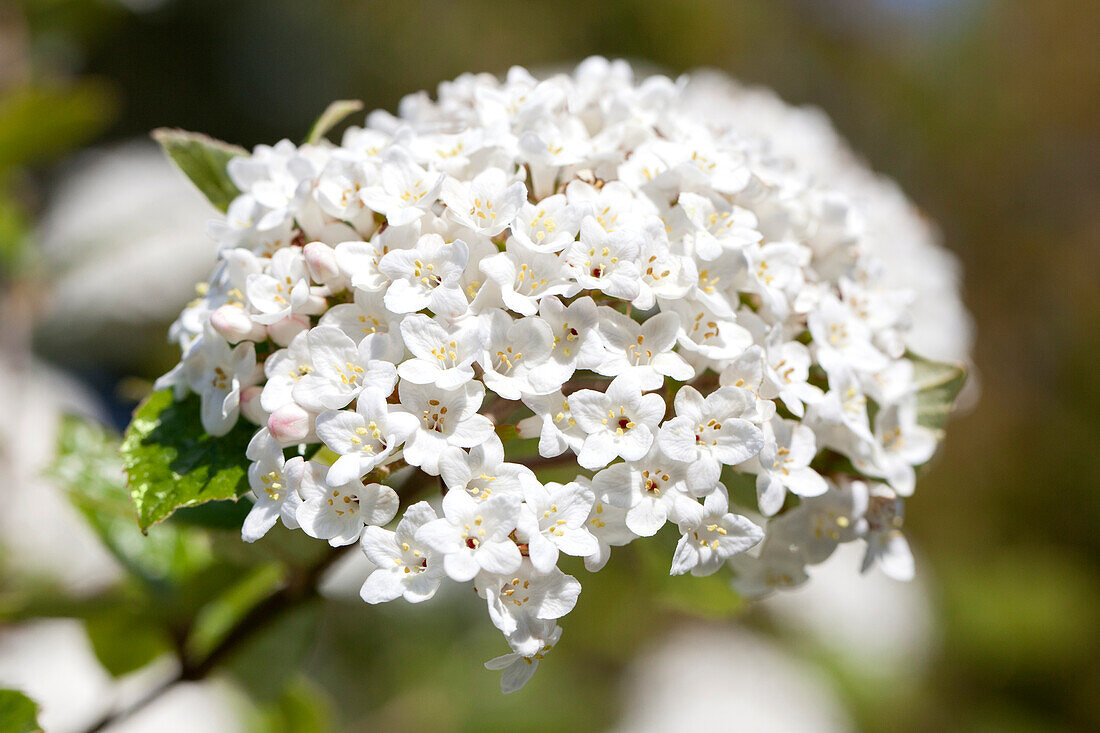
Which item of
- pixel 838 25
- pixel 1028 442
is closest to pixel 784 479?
pixel 1028 442

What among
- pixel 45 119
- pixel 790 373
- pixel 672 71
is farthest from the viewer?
pixel 672 71

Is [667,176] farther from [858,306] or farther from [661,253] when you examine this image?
[858,306]

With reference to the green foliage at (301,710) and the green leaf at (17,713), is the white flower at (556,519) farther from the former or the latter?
the green foliage at (301,710)

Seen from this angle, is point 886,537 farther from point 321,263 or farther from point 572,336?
point 321,263

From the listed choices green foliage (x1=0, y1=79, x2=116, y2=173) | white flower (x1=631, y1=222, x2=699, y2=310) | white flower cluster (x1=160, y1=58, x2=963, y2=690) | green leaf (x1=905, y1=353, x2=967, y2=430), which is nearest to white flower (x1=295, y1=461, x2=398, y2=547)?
white flower cluster (x1=160, y1=58, x2=963, y2=690)

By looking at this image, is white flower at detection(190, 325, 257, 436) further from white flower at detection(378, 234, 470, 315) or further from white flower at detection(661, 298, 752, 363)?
white flower at detection(661, 298, 752, 363)

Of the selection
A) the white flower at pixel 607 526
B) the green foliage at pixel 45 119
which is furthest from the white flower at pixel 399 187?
the green foliage at pixel 45 119

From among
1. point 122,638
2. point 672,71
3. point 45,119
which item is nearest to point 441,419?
point 122,638
